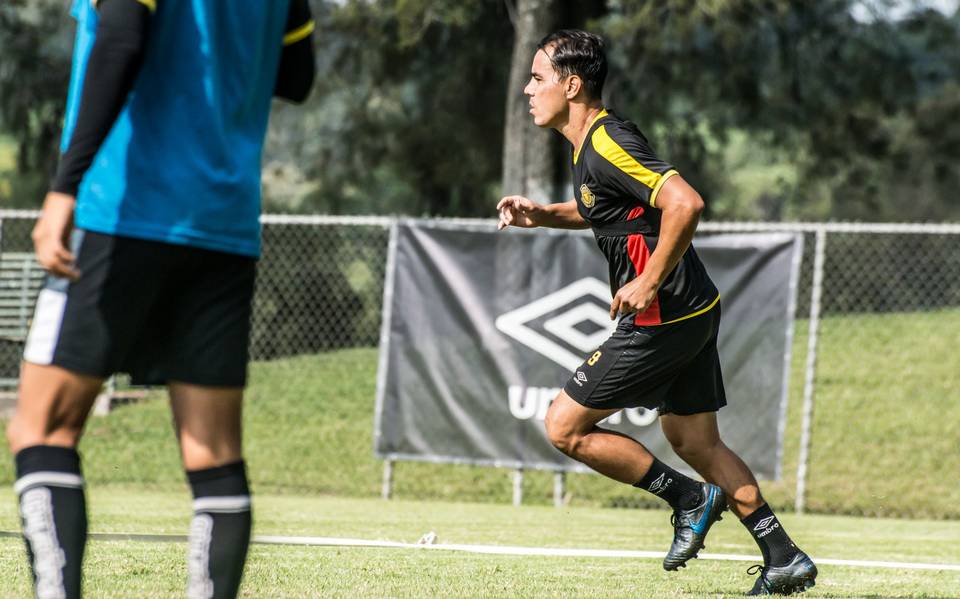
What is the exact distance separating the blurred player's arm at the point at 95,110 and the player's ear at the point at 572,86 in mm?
2351

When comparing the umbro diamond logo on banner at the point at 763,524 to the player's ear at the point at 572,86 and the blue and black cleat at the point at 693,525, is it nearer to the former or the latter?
the blue and black cleat at the point at 693,525

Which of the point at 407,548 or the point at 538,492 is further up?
the point at 407,548

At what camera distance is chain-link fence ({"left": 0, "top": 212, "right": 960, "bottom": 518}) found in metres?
11.5

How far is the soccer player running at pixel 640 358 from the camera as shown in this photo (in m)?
4.81

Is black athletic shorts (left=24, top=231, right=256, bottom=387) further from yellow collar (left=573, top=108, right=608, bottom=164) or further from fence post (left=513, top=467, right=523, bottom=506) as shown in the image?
fence post (left=513, top=467, right=523, bottom=506)

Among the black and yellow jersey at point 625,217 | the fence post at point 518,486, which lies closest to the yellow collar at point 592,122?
the black and yellow jersey at point 625,217

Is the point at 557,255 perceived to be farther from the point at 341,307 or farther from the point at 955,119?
the point at 955,119

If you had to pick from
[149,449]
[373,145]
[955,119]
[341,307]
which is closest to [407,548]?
[149,449]

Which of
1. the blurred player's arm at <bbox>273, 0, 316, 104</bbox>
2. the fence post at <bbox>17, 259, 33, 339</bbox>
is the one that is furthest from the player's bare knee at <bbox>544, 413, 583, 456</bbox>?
the fence post at <bbox>17, 259, 33, 339</bbox>

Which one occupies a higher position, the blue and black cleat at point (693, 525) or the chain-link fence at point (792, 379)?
the blue and black cleat at point (693, 525)

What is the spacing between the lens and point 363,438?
13328 millimetres

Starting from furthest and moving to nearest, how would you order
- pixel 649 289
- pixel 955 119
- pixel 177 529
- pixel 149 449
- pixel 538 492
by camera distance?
pixel 955 119 < pixel 149 449 < pixel 538 492 < pixel 177 529 < pixel 649 289

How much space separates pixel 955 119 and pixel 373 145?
8371 mm

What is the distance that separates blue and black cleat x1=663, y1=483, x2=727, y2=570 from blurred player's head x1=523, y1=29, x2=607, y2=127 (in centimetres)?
150
